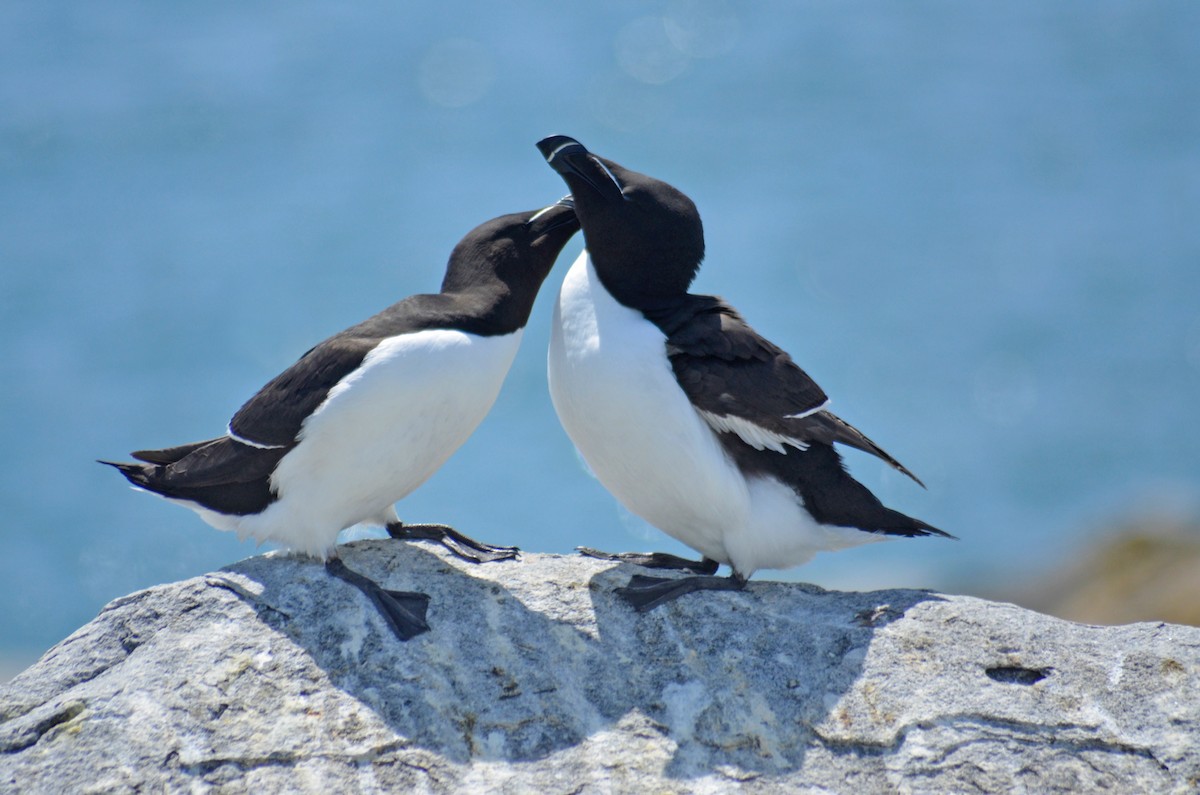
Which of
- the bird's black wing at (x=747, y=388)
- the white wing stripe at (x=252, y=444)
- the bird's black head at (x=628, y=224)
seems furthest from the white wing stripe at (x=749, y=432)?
the white wing stripe at (x=252, y=444)

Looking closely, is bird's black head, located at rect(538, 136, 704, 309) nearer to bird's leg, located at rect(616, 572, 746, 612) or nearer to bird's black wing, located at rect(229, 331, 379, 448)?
bird's black wing, located at rect(229, 331, 379, 448)

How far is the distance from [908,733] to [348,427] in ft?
6.97

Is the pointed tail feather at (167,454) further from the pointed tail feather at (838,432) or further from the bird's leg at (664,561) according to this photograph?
the pointed tail feather at (838,432)

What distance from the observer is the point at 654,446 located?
462 centimetres

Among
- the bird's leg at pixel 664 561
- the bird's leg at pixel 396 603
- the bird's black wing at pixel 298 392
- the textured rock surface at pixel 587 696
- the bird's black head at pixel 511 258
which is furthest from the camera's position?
the bird's leg at pixel 664 561

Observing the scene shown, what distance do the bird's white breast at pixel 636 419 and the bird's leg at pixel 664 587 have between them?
178 millimetres

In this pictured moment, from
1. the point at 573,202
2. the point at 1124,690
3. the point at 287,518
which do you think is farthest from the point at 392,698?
the point at 1124,690

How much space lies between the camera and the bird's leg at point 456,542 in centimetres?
491

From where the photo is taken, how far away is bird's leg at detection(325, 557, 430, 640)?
4.34 metres

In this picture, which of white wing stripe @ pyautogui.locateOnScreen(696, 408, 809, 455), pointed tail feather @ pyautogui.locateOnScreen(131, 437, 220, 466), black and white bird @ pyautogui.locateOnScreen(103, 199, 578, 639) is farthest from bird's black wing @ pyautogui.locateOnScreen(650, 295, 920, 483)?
pointed tail feather @ pyautogui.locateOnScreen(131, 437, 220, 466)

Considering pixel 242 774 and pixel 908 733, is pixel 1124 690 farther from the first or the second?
pixel 242 774

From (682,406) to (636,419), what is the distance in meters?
0.17

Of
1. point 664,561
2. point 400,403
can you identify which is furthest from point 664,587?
point 400,403

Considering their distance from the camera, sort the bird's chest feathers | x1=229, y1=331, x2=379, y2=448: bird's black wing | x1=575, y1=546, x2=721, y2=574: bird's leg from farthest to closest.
Answer: x1=575, y1=546, x2=721, y2=574: bird's leg, x1=229, y1=331, x2=379, y2=448: bird's black wing, the bird's chest feathers
